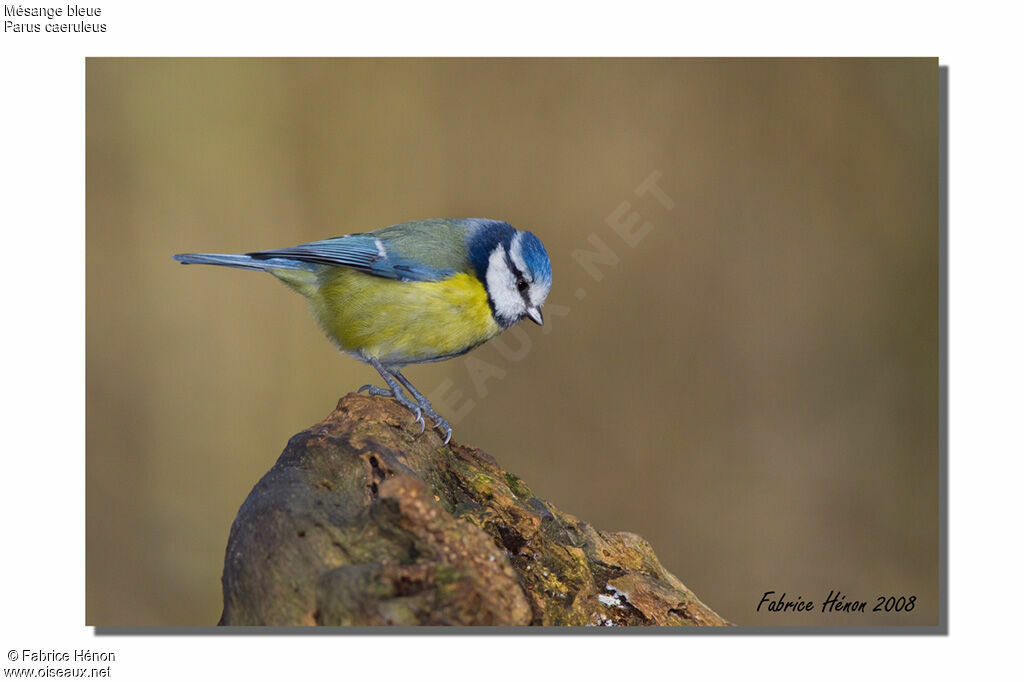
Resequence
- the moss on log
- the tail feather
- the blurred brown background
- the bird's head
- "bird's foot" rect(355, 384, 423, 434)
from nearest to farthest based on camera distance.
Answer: the moss on log
"bird's foot" rect(355, 384, 423, 434)
the tail feather
the bird's head
the blurred brown background

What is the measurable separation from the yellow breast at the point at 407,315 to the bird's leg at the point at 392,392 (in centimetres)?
5

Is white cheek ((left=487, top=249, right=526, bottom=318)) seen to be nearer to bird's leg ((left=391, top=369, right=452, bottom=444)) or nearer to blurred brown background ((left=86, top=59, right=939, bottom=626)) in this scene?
bird's leg ((left=391, top=369, right=452, bottom=444))

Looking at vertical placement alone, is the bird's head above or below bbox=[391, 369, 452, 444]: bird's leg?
above

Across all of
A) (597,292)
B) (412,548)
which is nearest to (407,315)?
(412,548)

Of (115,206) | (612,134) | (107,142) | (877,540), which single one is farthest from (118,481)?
(877,540)

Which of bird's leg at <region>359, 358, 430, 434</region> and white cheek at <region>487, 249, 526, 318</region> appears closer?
bird's leg at <region>359, 358, 430, 434</region>

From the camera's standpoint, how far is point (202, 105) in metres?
4.33

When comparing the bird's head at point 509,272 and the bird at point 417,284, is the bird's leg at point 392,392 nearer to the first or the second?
the bird at point 417,284

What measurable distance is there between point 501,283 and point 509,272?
0.16ft

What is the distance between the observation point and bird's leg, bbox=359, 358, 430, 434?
287 cm

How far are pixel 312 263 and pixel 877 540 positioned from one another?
2920 millimetres

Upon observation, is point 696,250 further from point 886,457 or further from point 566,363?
point 886,457

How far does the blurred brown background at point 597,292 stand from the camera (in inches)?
166

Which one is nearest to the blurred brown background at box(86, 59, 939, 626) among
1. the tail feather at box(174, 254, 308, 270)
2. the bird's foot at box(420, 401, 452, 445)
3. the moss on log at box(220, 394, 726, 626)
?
the tail feather at box(174, 254, 308, 270)
